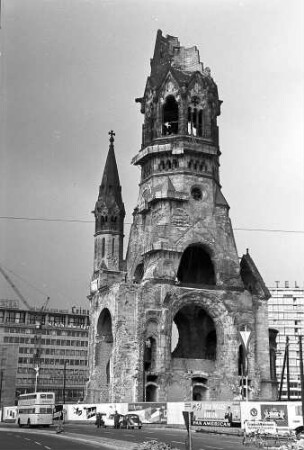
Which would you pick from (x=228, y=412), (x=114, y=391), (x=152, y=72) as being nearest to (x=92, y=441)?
(x=228, y=412)

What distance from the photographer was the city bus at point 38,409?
160 feet

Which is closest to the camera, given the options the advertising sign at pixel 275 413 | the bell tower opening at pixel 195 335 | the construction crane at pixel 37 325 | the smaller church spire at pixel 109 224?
the advertising sign at pixel 275 413

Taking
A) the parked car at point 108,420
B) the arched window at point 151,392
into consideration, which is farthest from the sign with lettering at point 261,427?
the arched window at point 151,392

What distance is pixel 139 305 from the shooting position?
63.3 m

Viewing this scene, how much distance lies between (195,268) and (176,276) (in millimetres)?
7764

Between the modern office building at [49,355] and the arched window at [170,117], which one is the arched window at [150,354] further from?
the modern office building at [49,355]

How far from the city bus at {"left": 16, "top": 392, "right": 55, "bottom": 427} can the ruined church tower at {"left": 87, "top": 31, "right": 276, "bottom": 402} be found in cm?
1132

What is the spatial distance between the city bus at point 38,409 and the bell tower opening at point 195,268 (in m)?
25.2

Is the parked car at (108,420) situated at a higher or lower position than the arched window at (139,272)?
lower

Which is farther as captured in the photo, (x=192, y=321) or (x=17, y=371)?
(x=17, y=371)

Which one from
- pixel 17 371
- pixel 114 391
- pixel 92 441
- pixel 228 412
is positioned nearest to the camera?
pixel 92 441

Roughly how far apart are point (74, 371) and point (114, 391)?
232 feet

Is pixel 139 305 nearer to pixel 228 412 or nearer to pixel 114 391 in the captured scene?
pixel 114 391

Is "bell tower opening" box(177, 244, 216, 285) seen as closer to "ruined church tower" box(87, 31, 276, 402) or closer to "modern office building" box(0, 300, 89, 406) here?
"ruined church tower" box(87, 31, 276, 402)
